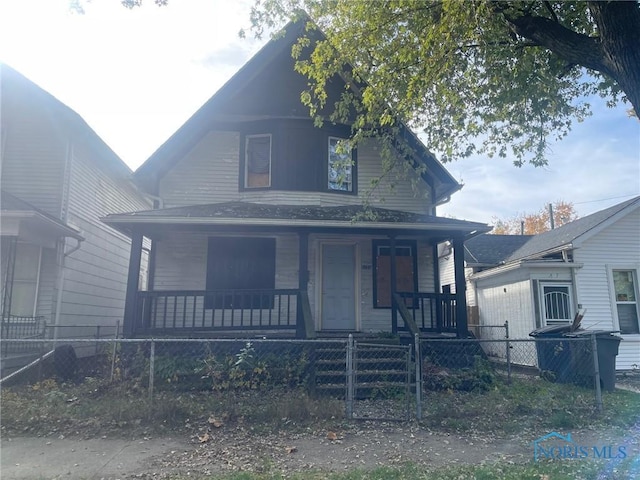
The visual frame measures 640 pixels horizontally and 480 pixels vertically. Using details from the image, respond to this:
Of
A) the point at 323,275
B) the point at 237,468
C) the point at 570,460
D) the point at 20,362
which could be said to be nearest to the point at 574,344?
the point at 570,460

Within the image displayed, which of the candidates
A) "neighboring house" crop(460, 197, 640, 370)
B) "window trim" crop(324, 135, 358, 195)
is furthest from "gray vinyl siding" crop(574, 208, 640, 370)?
"window trim" crop(324, 135, 358, 195)

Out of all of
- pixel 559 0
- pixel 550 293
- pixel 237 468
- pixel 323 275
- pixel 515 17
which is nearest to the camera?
pixel 237 468

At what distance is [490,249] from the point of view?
1805cm

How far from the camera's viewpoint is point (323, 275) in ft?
36.7

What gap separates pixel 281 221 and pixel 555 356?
269 inches

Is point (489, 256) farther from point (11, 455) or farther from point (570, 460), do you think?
point (11, 455)

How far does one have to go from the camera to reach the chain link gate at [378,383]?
647 centimetres

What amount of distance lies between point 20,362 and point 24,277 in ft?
6.89

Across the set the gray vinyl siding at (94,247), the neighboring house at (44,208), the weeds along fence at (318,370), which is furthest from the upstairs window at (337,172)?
the neighboring house at (44,208)

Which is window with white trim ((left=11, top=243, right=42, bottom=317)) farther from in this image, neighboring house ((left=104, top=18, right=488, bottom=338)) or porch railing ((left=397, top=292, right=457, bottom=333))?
porch railing ((left=397, top=292, right=457, bottom=333))

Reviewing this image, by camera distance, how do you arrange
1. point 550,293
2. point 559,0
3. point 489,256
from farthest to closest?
point 489,256, point 550,293, point 559,0

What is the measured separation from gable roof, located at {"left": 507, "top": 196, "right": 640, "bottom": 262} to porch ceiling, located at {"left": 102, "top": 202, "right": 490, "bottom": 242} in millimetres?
4512

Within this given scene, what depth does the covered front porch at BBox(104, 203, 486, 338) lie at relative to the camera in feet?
31.2

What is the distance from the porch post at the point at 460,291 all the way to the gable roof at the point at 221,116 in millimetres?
1882
